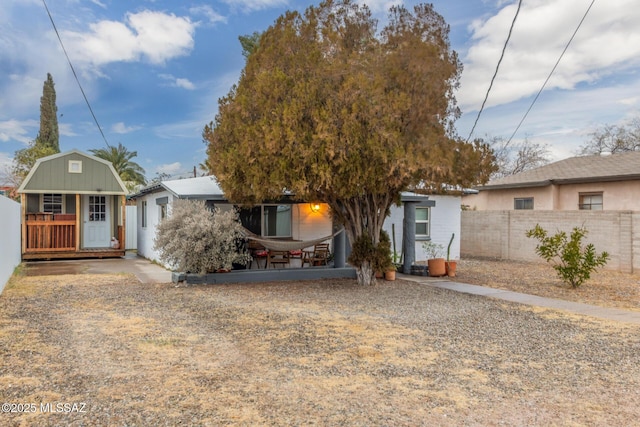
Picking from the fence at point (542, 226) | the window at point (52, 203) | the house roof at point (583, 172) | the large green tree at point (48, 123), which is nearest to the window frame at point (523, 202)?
the house roof at point (583, 172)

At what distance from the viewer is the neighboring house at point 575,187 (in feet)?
50.8

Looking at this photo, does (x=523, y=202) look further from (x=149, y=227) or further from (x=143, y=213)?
(x=143, y=213)

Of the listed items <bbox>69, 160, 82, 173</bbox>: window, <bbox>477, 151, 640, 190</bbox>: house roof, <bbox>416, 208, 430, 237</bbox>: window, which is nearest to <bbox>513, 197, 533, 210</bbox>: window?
<bbox>477, 151, 640, 190</bbox>: house roof

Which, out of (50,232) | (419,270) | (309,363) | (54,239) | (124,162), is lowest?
(309,363)

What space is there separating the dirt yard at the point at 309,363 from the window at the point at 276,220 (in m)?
5.25

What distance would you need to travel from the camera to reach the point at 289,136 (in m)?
8.27

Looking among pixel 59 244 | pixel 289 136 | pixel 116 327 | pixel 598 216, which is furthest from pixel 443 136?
pixel 59 244

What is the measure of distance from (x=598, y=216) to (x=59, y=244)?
17129 mm

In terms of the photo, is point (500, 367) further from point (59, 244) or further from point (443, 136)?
point (59, 244)

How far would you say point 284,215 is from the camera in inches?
547

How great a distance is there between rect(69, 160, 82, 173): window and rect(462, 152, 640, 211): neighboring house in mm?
16023

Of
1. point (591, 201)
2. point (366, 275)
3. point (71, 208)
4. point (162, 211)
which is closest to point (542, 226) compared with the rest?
point (591, 201)

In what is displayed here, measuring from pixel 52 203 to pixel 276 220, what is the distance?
898 cm

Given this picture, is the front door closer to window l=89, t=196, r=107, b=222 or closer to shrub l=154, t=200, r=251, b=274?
window l=89, t=196, r=107, b=222
